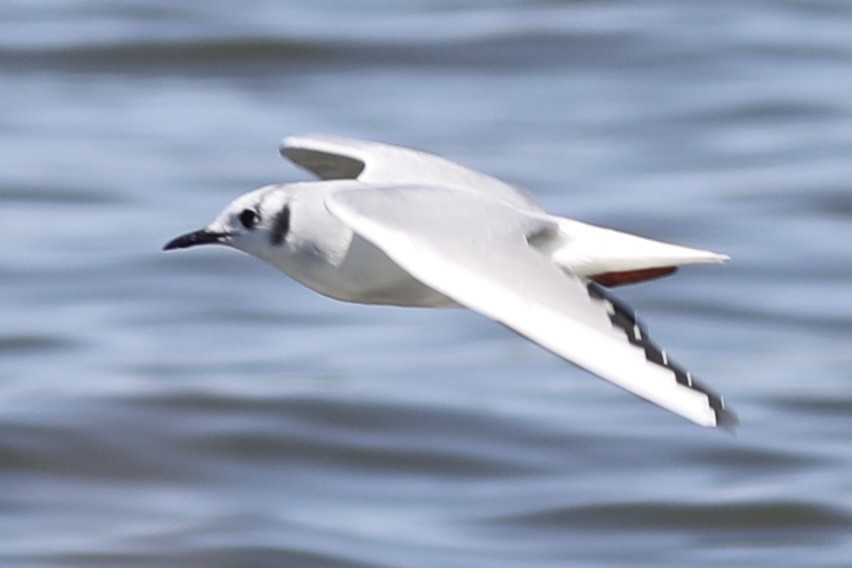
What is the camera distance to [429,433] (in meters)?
9.41

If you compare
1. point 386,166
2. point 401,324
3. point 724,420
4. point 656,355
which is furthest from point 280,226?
point 401,324

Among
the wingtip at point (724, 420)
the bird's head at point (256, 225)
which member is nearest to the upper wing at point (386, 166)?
the bird's head at point (256, 225)

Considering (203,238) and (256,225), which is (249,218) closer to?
(256,225)

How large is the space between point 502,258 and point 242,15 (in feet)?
39.9

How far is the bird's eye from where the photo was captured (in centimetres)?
582

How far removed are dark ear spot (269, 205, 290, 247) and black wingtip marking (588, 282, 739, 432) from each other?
910mm

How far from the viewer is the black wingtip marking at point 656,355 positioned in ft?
14.9

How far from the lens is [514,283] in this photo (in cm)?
488

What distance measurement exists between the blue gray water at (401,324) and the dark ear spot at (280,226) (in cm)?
242

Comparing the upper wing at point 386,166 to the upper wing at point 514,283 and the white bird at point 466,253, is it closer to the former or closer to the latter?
the white bird at point 466,253

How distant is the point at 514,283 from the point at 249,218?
1.14 m

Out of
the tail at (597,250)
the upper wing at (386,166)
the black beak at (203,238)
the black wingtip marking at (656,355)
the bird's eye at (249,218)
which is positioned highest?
the upper wing at (386,166)

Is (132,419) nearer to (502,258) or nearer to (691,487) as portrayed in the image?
(691,487)

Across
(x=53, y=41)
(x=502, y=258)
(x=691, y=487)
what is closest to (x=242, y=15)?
(x=53, y=41)
